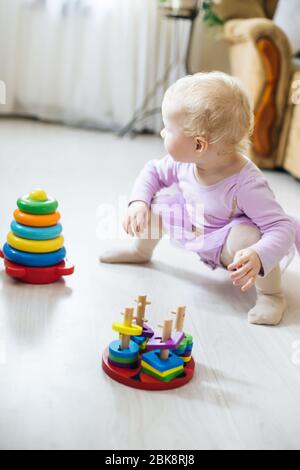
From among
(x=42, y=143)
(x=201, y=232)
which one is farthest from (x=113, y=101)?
(x=201, y=232)

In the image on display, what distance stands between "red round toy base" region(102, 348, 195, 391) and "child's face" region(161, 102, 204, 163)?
0.46 metres

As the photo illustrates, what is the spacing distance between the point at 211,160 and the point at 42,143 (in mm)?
1580

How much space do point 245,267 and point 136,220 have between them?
0.96ft

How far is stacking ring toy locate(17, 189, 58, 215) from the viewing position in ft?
4.43

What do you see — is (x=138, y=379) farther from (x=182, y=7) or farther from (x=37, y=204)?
(x=182, y=7)

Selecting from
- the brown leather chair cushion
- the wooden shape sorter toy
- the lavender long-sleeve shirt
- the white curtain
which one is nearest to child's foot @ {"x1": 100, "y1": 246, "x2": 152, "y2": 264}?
the lavender long-sleeve shirt

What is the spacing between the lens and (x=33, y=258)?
135 cm

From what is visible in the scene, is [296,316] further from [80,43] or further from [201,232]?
[80,43]

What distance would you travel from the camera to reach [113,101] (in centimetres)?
324

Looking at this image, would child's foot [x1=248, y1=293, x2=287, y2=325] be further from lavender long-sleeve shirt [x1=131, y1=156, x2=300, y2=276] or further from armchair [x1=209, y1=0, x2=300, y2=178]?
armchair [x1=209, y1=0, x2=300, y2=178]
